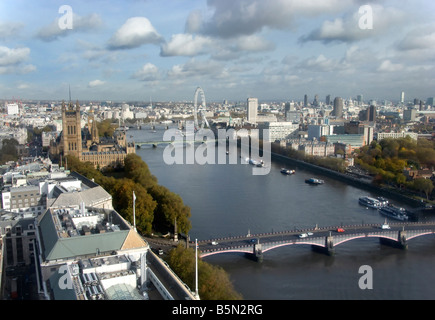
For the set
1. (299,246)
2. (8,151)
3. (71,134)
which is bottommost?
(299,246)

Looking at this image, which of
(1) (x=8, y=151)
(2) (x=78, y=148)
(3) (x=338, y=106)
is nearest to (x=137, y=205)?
(2) (x=78, y=148)

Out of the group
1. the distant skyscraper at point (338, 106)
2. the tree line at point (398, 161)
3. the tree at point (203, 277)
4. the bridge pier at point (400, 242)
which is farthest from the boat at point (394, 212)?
the distant skyscraper at point (338, 106)

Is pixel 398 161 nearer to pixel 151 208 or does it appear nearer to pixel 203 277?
pixel 151 208

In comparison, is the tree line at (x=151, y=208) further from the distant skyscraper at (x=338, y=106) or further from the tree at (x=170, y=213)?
the distant skyscraper at (x=338, y=106)

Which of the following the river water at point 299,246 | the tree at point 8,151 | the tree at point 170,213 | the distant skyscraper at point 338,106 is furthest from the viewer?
the distant skyscraper at point 338,106

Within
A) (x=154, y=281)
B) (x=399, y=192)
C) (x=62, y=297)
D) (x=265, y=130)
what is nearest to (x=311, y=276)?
(x=154, y=281)

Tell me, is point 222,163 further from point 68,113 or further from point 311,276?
point 311,276

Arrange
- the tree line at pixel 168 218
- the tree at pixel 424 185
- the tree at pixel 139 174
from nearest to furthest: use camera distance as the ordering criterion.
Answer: the tree line at pixel 168 218 < the tree at pixel 139 174 < the tree at pixel 424 185

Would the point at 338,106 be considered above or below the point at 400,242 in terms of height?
above
